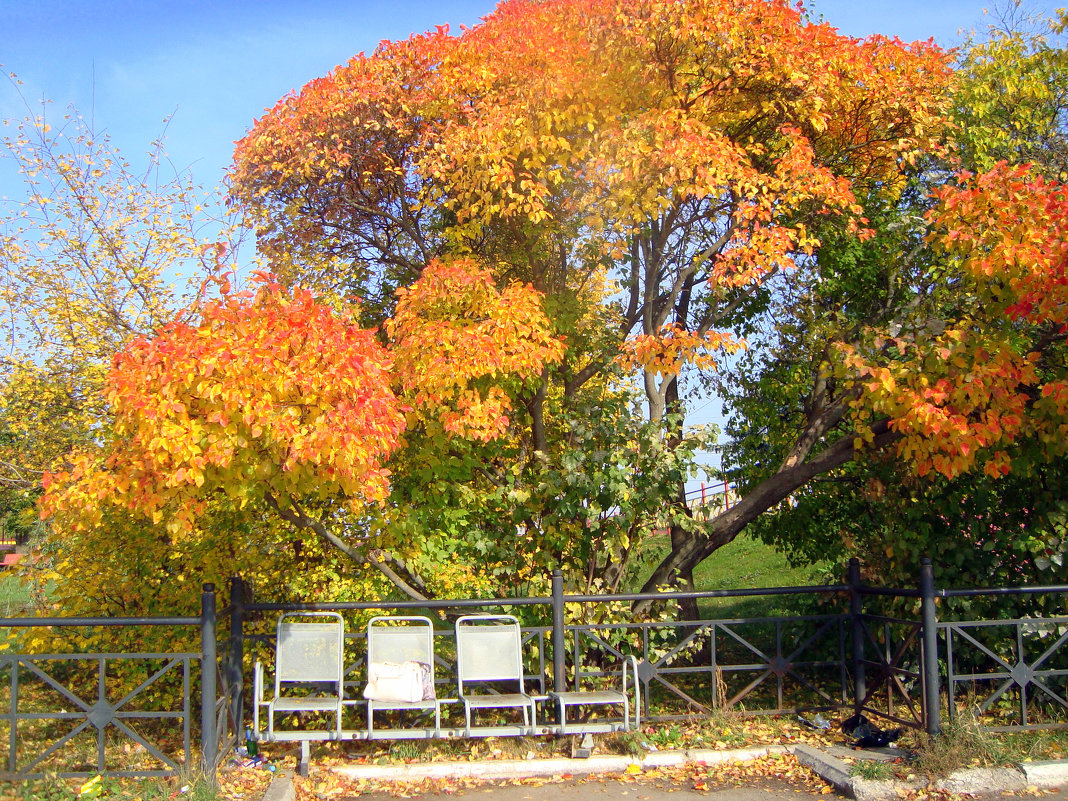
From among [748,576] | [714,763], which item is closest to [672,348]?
[714,763]

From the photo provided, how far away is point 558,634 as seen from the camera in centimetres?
655

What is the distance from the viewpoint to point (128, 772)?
543 cm

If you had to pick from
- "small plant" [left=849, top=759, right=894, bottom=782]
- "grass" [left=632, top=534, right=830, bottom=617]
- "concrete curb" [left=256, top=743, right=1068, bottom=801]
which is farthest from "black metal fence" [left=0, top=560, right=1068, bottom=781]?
"grass" [left=632, top=534, right=830, bottom=617]

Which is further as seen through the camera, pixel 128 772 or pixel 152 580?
pixel 152 580

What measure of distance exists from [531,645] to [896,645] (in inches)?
133

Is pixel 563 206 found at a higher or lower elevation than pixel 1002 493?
higher

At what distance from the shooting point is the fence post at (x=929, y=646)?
237 inches

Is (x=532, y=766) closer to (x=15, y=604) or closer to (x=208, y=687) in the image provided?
(x=208, y=687)

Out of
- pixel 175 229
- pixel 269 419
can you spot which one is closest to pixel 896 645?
pixel 269 419

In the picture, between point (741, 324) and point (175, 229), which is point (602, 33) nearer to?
point (741, 324)

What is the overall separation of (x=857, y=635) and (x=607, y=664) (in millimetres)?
2159

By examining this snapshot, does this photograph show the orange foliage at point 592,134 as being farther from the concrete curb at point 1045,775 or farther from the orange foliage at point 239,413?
the concrete curb at point 1045,775

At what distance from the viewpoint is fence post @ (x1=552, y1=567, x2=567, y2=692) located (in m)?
6.48

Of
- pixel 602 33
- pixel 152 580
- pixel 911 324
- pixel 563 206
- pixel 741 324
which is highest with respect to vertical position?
pixel 602 33
